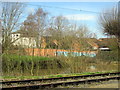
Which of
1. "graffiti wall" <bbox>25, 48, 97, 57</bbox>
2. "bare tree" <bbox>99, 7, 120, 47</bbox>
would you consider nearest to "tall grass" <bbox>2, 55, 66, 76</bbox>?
"graffiti wall" <bbox>25, 48, 97, 57</bbox>

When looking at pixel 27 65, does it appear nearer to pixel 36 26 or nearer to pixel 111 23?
pixel 36 26

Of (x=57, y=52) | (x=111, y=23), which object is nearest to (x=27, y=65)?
(x=57, y=52)

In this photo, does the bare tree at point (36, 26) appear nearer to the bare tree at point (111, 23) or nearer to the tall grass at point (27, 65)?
the tall grass at point (27, 65)

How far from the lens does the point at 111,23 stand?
21281 mm

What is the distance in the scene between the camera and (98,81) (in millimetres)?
11688

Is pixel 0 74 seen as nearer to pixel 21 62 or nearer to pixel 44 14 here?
pixel 21 62

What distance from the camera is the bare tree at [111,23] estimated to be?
65.6 ft

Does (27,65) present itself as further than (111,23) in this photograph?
No

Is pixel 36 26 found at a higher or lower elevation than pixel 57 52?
higher

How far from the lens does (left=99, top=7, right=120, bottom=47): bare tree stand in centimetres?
2001

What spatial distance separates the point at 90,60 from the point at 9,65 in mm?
8155

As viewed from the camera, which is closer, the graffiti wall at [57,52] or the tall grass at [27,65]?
the tall grass at [27,65]

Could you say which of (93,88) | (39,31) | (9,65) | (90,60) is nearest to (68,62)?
(90,60)

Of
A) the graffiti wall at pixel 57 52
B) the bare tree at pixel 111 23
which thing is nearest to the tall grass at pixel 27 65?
the graffiti wall at pixel 57 52
